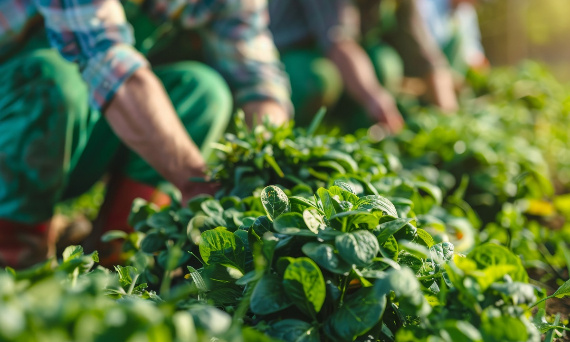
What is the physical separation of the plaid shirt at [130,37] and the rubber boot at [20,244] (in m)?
0.46

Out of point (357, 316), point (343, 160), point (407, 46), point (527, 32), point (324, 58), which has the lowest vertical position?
point (527, 32)

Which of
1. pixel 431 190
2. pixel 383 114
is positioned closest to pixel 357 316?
pixel 431 190

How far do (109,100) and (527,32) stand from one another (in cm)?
602

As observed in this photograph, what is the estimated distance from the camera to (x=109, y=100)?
1.33 meters

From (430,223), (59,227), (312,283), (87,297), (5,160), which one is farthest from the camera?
(59,227)

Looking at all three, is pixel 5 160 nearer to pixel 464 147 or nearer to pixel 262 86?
pixel 262 86

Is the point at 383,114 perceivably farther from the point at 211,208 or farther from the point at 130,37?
the point at 211,208

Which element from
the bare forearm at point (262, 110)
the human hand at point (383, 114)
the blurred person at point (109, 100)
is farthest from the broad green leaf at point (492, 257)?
the human hand at point (383, 114)

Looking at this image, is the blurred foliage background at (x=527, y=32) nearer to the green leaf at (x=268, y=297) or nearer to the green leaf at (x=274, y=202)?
the green leaf at (x=274, y=202)

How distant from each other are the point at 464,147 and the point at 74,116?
153 centimetres

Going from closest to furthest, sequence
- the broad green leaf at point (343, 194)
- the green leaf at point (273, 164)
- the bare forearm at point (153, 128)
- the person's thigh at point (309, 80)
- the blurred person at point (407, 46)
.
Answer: the broad green leaf at point (343, 194)
the green leaf at point (273, 164)
the bare forearm at point (153, 128)
the person's thigh at point (309, 80)
the blurred person at point (407, 46)

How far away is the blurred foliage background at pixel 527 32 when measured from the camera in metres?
5.46

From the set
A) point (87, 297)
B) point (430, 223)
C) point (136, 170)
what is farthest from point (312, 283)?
point (136, 170)

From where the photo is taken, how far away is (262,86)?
182cm
